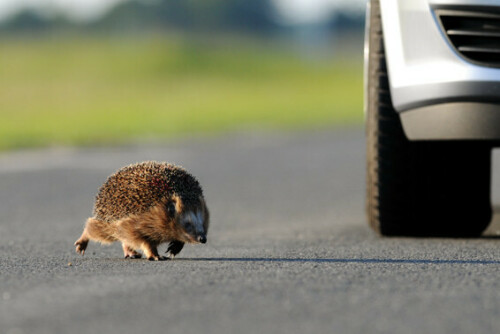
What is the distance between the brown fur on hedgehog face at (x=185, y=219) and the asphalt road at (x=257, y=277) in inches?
5.9

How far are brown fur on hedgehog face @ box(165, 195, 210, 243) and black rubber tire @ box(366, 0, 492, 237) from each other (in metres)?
1.37

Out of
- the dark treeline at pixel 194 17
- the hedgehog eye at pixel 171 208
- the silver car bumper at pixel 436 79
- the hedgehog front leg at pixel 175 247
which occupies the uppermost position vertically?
the silver car bumper at pixel 436 79

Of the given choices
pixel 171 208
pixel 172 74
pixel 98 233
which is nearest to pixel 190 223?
pixel 171 208

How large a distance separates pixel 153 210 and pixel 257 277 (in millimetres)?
1014

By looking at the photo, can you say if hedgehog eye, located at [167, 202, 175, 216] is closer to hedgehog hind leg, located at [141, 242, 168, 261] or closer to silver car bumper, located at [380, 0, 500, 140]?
hedgehog hind leg, located at [141, 242, 168, 261]

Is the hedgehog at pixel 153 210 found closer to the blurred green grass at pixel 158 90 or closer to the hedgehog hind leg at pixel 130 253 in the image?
the hedgehog hind leg at pixel 130 253

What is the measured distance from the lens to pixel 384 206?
6.46 m

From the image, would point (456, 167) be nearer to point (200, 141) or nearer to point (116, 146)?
point (116, 146)

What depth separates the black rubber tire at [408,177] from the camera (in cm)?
636

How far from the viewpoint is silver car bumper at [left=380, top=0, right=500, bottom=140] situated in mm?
5621

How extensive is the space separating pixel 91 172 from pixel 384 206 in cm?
722

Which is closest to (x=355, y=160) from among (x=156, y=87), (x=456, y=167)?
(x=456, y=167)

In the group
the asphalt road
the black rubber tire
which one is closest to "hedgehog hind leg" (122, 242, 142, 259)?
the asphalt road

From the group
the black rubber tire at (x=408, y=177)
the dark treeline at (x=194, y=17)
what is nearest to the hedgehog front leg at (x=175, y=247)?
the black rubber tire at (x=408, y=177)
